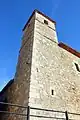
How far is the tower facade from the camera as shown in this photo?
791cm

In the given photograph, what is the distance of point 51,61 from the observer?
32.9 ft

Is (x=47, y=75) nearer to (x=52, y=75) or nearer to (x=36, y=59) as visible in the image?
(x=52, y=75)

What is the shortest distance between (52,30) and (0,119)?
8.20 m

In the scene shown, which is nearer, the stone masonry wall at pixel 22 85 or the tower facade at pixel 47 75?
the tower facade at pixel 47 75

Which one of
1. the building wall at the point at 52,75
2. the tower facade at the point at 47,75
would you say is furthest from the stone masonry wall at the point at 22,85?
the building wall at the point at 52,75

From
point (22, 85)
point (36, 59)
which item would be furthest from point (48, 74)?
point (22, 85)

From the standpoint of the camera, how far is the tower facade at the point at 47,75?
25.9 feet

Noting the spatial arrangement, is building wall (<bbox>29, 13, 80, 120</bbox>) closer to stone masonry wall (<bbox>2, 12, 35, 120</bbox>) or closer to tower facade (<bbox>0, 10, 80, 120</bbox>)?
tower facade (<bbox>0, 10, 80, 120</bbox>)

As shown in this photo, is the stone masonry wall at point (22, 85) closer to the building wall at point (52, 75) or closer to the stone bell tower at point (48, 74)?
the stone bell tower at point (48, 74)

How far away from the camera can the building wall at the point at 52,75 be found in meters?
7.93

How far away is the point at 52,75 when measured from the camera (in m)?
9.28

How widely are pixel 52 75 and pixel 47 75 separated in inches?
17.0

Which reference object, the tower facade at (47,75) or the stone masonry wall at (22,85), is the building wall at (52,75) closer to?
the tower facade at (47,75)

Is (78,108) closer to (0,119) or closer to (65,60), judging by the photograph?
(65,60)
